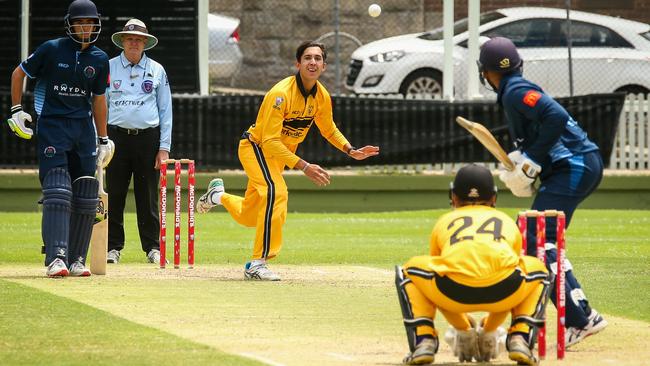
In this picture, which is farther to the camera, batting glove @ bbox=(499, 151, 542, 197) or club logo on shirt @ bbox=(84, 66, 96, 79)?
club logo on shirt @ bbox=(84, 66, 96, 79)

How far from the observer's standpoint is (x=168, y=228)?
57.9 feet

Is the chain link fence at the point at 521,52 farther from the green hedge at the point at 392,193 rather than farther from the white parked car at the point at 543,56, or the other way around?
the green hedge at the point at 392,193

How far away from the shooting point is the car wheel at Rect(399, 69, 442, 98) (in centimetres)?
2283

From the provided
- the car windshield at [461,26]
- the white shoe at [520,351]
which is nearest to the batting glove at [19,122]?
the white shoe at [520,351]

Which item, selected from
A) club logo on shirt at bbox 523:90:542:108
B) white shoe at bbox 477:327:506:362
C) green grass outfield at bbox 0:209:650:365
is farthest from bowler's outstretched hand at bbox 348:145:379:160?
white shoe at bbox 477:327:506:362

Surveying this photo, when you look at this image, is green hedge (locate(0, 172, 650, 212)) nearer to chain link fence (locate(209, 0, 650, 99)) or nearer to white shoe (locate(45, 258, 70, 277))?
chain link fence (locate(209, 0, 650, 99))

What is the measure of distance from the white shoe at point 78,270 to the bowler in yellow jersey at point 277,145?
1.33m

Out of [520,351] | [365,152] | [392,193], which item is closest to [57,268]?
[365,152]

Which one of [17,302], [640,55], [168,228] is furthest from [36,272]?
[640,55]

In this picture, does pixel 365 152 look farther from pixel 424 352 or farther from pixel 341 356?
pixel 424 352

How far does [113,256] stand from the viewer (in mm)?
13719

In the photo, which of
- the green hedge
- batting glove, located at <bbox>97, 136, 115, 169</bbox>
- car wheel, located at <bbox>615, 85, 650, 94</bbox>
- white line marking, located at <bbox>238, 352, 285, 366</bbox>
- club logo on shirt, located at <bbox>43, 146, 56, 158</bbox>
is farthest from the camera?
car wheel, located at <bbox>615, 85, 650, 94</bbox>

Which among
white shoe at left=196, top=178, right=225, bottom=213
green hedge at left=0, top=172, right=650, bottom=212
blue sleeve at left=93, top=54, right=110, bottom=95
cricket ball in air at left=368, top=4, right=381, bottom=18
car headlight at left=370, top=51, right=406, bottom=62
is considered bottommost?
green hedge at left=0, top=172, right=650, bottom=212

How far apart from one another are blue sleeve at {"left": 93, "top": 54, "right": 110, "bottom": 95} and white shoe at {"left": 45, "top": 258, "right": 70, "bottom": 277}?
1.41 meters
